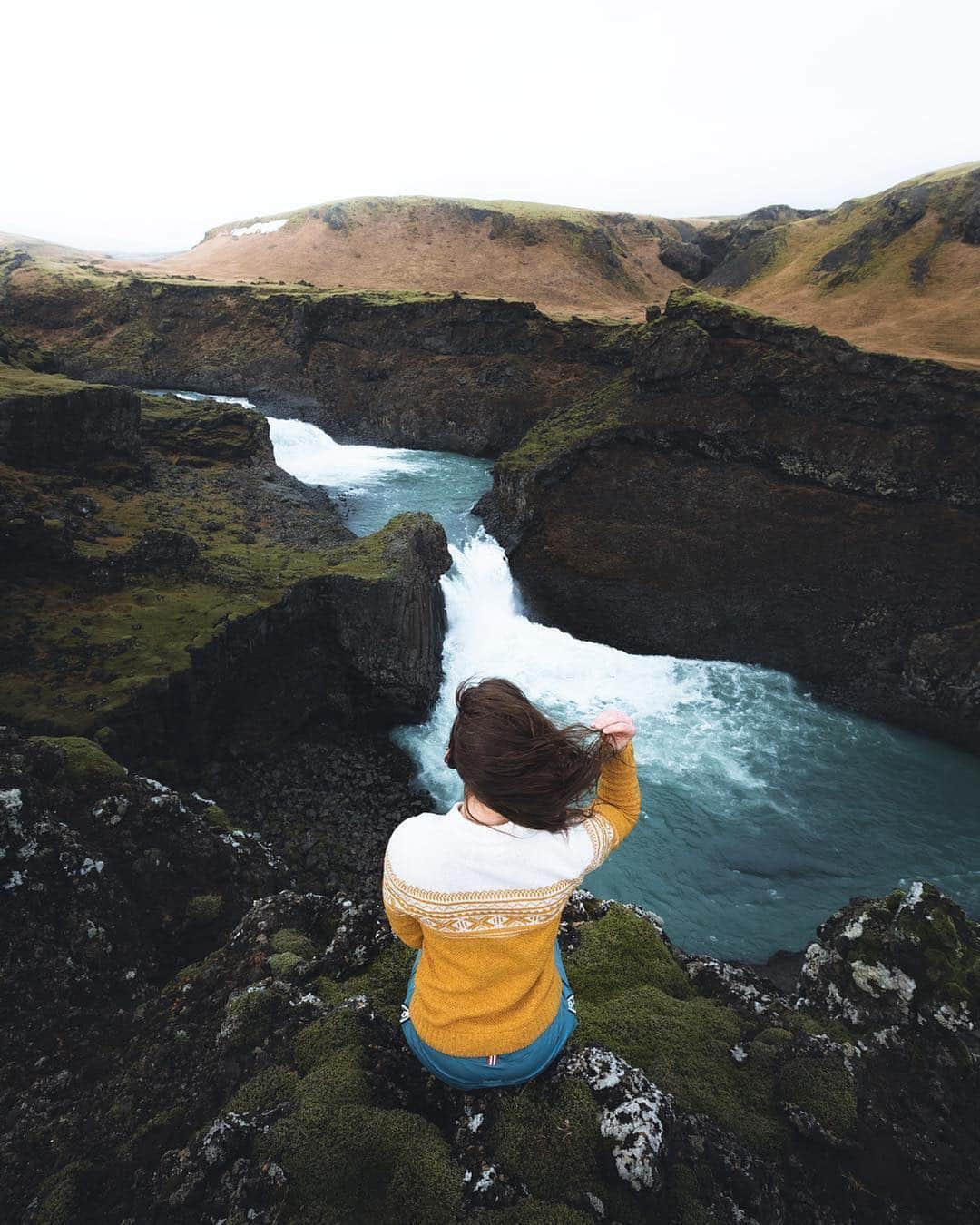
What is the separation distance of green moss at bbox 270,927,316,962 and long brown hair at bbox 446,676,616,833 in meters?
4.19

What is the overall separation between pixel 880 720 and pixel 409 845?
24.9 metres

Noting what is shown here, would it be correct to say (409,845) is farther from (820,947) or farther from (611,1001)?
(820,947)

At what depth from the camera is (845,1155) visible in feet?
13.4

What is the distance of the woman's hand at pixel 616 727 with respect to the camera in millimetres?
2967

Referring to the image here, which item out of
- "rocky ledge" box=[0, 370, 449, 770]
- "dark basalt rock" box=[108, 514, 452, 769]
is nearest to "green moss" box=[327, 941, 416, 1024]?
"rocky ledge" box=[0, 370, 449, 770]

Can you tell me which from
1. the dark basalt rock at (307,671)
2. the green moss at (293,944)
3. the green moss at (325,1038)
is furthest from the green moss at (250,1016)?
the dark basalt rock at (307,671)

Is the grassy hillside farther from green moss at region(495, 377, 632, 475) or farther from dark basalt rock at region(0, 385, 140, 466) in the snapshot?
dark basalt rock at region(0, 385, 140, 466)

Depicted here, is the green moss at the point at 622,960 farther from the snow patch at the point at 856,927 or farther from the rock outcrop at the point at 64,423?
the rock outcrop at the point at 64,423

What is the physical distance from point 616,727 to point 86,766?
24.9 feet

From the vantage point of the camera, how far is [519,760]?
7.84 ft

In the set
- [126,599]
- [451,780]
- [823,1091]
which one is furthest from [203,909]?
[126,599]

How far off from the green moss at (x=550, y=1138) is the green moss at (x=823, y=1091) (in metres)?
1.81

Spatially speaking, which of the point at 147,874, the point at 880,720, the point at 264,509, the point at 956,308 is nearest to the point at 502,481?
the point at 264,509

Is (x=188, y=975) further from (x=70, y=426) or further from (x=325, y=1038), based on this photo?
(x=70, y=426)
